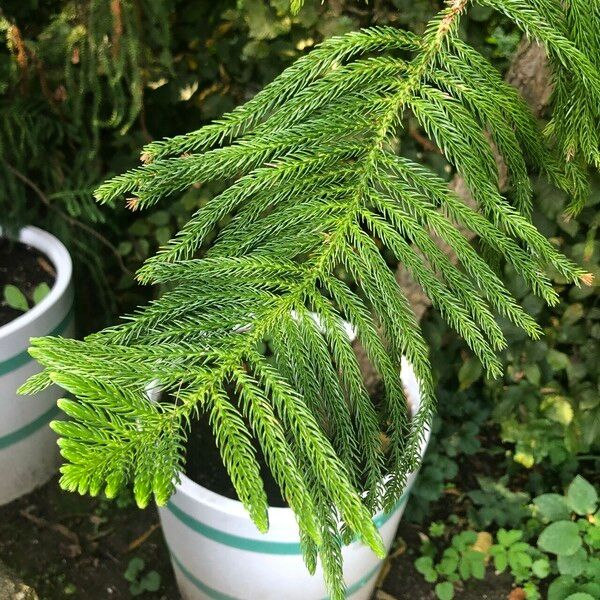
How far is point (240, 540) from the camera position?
4.55ft

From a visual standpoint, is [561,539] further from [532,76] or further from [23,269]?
[23,269]

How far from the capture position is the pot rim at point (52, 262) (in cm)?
173

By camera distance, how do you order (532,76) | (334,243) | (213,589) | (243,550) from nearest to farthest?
(334,243) → (532,76) → (243,550) → (213,589)

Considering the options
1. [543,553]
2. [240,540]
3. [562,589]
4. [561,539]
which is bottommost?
[543,553]

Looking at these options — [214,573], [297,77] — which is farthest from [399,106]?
[214,573]

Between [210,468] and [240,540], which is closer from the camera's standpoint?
[240,540]

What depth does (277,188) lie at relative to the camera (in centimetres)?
89

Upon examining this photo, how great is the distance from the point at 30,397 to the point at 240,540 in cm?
76

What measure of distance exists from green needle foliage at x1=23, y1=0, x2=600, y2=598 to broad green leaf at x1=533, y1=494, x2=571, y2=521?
1.04 meters

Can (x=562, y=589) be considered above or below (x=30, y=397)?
below

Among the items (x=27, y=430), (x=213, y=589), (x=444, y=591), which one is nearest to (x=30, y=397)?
(x=27, y=430)

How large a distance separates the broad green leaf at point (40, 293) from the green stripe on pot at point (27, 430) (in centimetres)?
29

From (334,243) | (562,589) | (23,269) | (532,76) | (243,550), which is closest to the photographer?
(334,243)

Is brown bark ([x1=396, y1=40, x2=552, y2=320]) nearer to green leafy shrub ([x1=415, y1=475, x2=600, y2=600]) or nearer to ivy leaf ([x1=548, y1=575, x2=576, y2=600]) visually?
green leafy shrub ([x1=415, y1=475, x2=600, y2=600])
